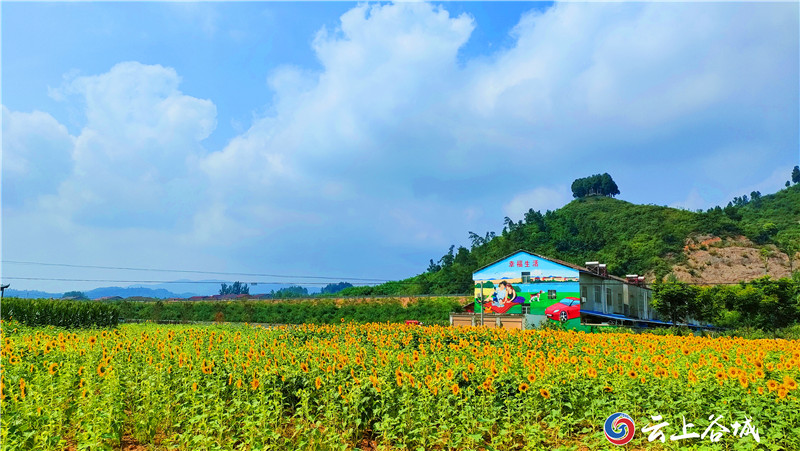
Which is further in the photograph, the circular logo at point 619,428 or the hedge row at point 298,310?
the hedge row at point 298,310

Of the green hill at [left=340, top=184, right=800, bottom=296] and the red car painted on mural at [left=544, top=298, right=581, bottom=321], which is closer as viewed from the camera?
the red car painted on mural at [left=544, top=298, right=581, bottom=321]

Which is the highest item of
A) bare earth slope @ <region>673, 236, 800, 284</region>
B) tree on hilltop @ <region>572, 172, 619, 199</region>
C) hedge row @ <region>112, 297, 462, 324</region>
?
tree on hilltop @ <region>572, 172, 619, 199</region>

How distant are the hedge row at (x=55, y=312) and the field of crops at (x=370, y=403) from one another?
15.8m

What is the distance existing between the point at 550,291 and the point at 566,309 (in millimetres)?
1908

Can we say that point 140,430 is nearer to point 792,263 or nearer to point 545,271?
point 545,271

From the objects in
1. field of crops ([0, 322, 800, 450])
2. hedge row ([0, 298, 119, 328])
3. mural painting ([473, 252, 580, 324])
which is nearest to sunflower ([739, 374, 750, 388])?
field of crops ([0, 322, 800, 450])

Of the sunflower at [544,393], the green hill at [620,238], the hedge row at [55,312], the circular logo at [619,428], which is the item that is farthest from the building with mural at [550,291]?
the circular logo at [619,428]

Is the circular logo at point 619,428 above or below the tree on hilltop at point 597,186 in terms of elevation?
below

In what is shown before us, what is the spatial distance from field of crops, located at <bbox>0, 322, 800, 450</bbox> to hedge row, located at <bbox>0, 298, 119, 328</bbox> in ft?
51.9

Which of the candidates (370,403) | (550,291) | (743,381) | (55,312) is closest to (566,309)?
(550,291)

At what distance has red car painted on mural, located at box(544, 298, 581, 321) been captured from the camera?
3928 centimetres

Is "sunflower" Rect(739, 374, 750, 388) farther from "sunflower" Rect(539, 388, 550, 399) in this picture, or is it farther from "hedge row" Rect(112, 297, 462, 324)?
"hedge row" Rect(112, 297, 462, 324)

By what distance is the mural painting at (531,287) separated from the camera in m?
39.7

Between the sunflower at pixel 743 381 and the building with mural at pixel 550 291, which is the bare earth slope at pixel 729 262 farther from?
the sunflower at pixel 743 381
